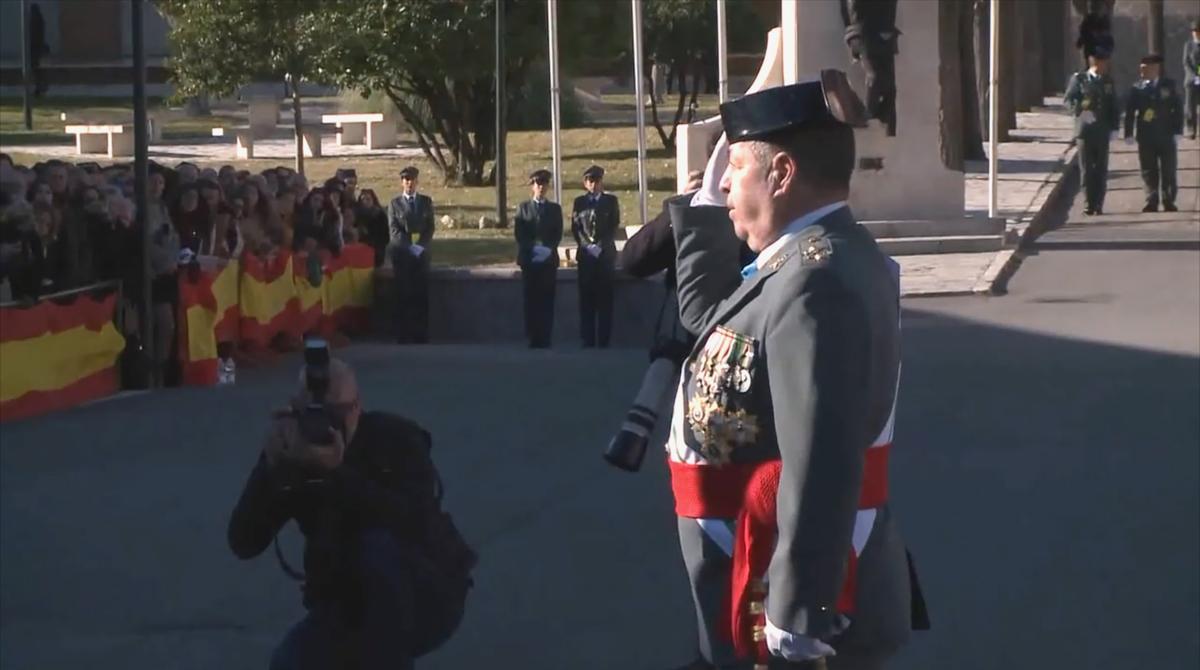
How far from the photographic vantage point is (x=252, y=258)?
17.3 meters

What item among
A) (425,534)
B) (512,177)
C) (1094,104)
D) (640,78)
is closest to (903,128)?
(1094,104)

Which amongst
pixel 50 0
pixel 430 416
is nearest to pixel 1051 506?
pixel 430 416

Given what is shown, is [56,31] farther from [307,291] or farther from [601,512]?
[601,512]

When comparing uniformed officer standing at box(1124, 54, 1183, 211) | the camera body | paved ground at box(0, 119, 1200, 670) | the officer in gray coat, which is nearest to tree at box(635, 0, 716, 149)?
uniformed officer standing at box(1124, 54, 1183, 211)

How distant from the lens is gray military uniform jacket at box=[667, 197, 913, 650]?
3.58m

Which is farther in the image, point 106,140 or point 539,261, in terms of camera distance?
point 106,140

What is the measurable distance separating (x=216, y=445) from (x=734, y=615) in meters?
9.28

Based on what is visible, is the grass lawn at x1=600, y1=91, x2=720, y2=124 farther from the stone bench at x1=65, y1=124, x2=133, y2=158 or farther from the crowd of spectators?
the crowd of spectators

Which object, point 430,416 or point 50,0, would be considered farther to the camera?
point 50,0

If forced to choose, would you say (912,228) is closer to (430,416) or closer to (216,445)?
(430,416)

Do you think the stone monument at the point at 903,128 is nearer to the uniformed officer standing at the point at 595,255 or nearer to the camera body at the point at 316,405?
the uniformed officer standing at the point at 595,255

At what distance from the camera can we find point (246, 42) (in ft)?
97.8

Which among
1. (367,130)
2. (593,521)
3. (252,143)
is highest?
(367,130)

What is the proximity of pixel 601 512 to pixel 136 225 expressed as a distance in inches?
271
